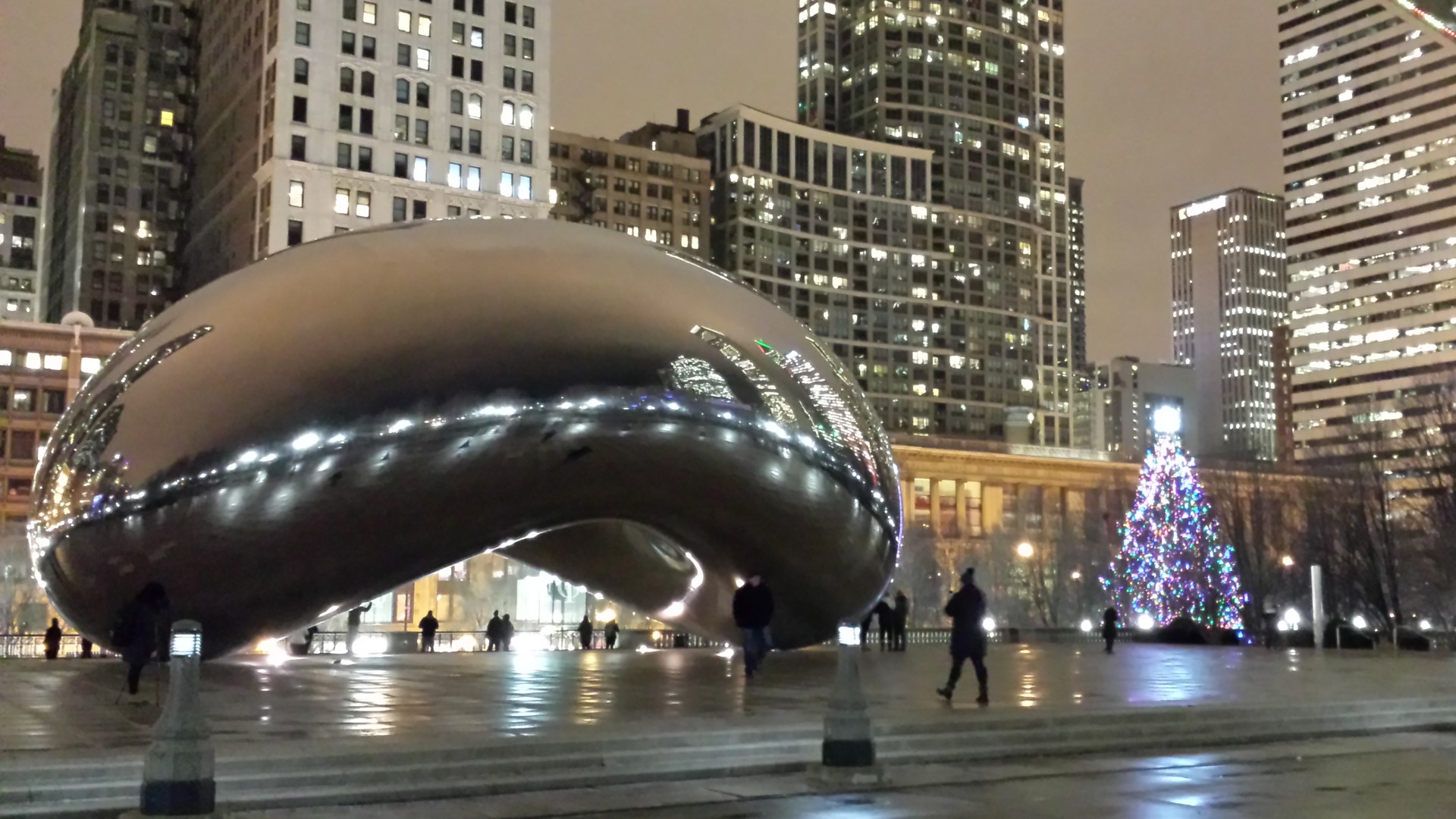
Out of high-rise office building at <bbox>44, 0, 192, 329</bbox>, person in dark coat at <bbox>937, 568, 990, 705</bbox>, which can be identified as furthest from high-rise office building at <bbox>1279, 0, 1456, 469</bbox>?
person in dark coat at <bbox>937, 568, 990, 705</bbox>

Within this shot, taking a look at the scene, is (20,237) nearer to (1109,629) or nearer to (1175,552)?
(1175,552)

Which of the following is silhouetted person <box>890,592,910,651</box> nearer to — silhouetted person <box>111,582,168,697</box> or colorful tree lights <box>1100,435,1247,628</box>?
silhouetted person <box>111,582,168,697</box>

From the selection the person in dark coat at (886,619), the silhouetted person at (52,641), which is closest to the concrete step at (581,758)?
the person in dark coat at (886,619)

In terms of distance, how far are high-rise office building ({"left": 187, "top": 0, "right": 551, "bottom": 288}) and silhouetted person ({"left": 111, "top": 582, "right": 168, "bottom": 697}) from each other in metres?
81.6

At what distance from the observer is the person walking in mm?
13148

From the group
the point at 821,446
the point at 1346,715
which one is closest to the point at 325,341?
the point at 821,446

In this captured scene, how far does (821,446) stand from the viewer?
1495 centimetres

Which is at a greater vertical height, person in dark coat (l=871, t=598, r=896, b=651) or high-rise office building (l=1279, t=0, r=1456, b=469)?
high-rise office building (l=1279, t=0, r=1456, b=469)

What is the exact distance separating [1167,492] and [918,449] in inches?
2071

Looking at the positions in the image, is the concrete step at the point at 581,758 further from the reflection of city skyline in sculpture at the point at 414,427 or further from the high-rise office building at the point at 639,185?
the high-rise office building at the point at 639,185

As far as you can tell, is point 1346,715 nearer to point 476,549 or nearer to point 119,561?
point 476,549

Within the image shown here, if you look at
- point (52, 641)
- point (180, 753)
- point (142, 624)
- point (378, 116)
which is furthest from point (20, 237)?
point (180, 753)

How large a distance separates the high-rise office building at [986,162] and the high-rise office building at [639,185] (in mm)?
21771

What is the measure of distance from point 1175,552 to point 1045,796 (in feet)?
150
